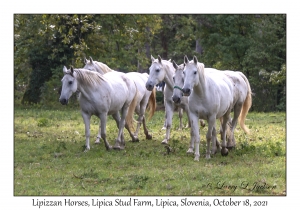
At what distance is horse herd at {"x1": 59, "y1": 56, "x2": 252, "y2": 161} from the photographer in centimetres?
1004

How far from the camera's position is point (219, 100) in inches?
401

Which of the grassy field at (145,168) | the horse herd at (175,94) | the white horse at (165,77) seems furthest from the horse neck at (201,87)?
the grassy field at (145,168)

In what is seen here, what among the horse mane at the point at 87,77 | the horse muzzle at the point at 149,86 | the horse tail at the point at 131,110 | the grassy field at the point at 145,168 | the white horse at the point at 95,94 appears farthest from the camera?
the horse tail at the point at 131,110

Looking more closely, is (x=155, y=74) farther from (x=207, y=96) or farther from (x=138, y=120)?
(x=138, y=120)

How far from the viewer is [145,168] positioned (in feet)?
30.9

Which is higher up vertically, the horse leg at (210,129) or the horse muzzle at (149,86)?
the horse muzzle at (149,86)

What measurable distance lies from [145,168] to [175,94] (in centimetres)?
161

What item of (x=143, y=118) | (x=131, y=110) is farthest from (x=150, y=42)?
(x=131, y=110)

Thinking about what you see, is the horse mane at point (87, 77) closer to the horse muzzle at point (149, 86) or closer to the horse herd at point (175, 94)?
the horse herd at point (175, 94)

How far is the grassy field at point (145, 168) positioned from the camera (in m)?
7.83

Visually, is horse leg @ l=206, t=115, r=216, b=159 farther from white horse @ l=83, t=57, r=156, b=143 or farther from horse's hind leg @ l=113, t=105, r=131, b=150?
white horse @ l=83, t=57, r=156, b=143

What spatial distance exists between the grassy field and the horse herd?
0.46 meters

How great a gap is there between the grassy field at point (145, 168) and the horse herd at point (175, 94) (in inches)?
18.2

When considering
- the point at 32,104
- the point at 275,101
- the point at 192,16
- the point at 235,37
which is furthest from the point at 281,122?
the point at 192,16
